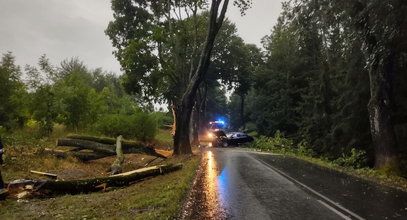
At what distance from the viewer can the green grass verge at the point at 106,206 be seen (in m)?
8.20

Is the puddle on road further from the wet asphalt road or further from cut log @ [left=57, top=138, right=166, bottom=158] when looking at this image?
cut log @ [left=57, top=138, right=166, bottom=158]

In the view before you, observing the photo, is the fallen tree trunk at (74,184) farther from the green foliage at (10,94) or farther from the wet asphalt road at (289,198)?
the green foliage at (10,94)

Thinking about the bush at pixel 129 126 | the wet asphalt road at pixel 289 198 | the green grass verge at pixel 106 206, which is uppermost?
the bush at pixel 129 126

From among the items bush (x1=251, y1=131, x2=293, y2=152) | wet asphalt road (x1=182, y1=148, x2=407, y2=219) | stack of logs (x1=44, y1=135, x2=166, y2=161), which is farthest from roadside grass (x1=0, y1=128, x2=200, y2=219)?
bush (x1=251, y1=131, x2=293, y2=152)

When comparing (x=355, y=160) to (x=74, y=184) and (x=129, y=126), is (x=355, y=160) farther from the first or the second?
(x=129, y=126)

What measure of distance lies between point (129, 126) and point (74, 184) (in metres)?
18.7

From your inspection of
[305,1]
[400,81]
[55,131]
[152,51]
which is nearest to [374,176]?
[400,81]

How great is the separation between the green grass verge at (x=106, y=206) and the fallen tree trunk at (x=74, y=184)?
565mm

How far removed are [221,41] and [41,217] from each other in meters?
44.3

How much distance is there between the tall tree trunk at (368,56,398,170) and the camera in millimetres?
15828

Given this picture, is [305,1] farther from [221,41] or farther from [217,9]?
[221,41]

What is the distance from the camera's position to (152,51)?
2903 centimetres

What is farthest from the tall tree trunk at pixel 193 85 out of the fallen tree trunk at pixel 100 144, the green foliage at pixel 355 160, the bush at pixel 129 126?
the green foliage at pixel 355 160

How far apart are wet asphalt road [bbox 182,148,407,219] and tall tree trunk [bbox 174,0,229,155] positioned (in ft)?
27.2
